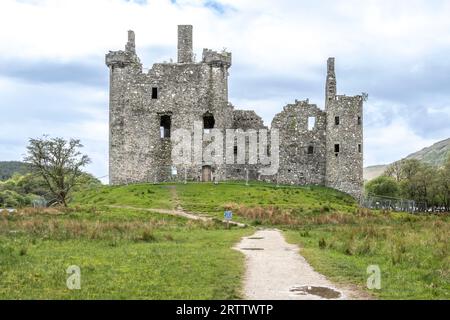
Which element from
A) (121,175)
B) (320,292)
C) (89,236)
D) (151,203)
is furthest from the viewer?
(121,175)

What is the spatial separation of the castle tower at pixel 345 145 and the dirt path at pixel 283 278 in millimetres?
38120

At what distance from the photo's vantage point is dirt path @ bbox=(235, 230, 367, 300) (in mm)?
13102

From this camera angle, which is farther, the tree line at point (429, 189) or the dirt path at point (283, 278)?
the tree line at point (429, 189)

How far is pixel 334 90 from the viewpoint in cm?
6147

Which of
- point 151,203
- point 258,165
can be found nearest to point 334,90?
point 258,165

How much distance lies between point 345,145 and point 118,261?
45303mm

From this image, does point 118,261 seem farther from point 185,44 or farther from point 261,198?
point 185,44

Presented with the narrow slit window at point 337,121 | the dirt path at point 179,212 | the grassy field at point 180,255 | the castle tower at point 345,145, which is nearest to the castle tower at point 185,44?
the castle tower at point 345,145

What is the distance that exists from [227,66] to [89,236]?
120ft

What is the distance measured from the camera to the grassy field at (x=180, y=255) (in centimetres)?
1373

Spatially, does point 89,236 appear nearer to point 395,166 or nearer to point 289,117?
point 289,117

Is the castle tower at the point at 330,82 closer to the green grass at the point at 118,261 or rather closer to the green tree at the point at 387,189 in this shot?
the green tree at the point at 387,189

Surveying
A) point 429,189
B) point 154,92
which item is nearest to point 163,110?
point 154,92

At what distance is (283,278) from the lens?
1552 cm
